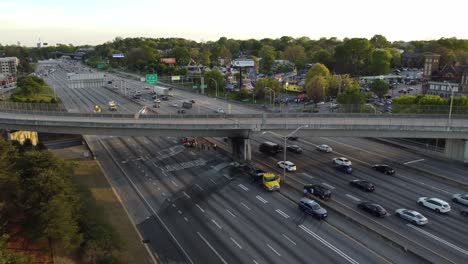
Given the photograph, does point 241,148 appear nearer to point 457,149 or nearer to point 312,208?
point 312,208

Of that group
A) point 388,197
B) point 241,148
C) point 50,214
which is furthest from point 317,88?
point 50,214

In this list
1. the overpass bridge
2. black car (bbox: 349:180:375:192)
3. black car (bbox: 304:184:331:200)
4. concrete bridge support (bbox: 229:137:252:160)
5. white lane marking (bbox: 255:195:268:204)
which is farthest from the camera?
concrete bridge support (bbox: 229:137:252:160)

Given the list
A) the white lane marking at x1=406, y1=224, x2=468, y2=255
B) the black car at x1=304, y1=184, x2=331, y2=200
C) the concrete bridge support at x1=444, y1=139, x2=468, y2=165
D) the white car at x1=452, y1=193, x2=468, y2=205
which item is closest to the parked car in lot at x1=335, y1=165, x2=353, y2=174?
the black car at x1=304, y1=184, x2=331, y2=200

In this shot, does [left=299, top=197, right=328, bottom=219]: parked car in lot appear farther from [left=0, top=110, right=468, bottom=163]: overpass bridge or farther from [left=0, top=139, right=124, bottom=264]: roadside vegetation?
[left=0, top=139, right=124, bottom=264]: roadside vegetation

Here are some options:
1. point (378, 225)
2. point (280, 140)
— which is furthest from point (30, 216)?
point (280, 140)

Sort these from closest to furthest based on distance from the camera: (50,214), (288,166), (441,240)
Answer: (50,214) → (441,240) → (288,166)

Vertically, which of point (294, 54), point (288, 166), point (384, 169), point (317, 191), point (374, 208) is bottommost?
point (374, 208)
